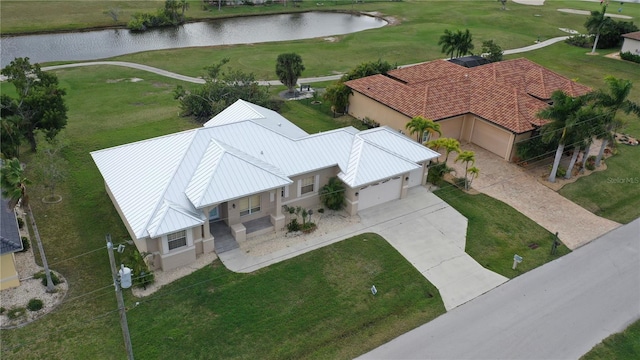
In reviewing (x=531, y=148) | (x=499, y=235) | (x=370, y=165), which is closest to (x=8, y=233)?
(x=370, y=165)

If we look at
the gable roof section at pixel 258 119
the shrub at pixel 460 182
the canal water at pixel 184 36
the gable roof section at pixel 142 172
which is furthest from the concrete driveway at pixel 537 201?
the canal water at pixel 184 36

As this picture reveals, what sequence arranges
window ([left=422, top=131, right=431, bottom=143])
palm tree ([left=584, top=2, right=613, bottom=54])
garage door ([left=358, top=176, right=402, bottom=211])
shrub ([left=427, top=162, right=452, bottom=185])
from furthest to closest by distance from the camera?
palm tree ([left=584, top=2, right=613, bottom=54]) → window ([left=422, top=131, right=431, bottom=143]) → shrub ([left=427, top=162, right=452, bottom=185]) → garage door ([left=358, top=176, right=402, bottom=211])

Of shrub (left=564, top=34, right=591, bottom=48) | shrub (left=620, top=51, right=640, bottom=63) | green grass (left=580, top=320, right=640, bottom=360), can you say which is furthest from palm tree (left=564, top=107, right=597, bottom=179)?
shrub (left=564, top=34, right=591, bottom=48)

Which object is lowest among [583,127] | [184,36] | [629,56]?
[184,36]

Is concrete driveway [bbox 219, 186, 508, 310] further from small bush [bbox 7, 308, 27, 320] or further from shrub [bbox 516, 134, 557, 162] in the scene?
small bush [bbox 7, 308, 27, 320]

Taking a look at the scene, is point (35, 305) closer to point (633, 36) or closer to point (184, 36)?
point (184, 36)

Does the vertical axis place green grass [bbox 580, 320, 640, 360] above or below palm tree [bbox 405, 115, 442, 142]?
below

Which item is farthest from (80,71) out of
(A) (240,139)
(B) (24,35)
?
(A) (240,139)
